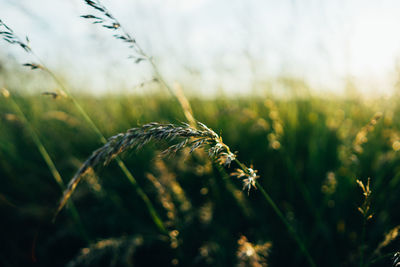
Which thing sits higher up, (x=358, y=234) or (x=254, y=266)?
(x=254, y=266)

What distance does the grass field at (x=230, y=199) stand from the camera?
4.63 ft

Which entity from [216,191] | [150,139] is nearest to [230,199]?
[216,191]

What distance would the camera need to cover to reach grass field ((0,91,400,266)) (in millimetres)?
1412

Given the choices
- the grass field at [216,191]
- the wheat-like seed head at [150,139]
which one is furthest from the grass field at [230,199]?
the wheat-like seed head at [150,139]

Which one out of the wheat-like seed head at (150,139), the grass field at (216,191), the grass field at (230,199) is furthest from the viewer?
the grass field at (230,199)

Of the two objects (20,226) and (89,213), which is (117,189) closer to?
(89,213)

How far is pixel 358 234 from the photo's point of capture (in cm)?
145

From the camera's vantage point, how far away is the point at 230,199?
176 cm

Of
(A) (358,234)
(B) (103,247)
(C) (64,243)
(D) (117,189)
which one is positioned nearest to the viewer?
(B) (103,247)

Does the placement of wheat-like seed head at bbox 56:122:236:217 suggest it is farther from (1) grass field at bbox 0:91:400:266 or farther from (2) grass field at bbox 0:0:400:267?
(1) grass field at bbox 0:91:400:266

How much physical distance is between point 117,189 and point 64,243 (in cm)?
55

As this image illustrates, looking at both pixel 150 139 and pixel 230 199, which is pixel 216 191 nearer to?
pixel 230 199

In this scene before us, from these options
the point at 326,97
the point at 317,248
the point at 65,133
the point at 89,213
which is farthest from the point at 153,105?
the point at 317,248

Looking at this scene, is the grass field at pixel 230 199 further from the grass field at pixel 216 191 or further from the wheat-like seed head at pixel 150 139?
the wheat-like seed head at pixel 150 139
